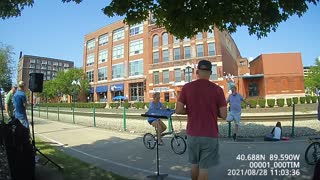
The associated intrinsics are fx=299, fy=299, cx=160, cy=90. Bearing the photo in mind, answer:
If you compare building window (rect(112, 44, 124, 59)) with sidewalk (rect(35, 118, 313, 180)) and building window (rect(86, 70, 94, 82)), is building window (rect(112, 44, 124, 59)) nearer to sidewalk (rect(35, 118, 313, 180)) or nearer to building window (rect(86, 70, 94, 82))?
building window (rect(86, 70, 94, 82))

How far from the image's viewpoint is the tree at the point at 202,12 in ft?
18.8

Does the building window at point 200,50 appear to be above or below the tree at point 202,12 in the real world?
above

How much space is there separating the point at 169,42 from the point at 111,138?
43.7m

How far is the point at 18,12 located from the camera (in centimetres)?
632

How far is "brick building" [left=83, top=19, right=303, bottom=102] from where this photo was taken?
167 ft

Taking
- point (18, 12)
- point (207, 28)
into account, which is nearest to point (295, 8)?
point (207, 28)

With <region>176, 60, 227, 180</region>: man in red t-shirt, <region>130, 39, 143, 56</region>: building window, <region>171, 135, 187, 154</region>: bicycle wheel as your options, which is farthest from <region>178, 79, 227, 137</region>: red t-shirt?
<region>130, 39, 143, 56</region>: building window

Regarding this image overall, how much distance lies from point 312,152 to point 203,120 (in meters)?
3.99

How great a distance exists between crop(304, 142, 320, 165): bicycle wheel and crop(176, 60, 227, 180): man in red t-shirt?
358 centimetres

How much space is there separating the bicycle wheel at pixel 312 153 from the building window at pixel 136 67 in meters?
53.4

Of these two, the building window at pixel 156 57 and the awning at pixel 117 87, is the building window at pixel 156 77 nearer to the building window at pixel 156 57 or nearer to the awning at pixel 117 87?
the building window at pixel 156 57

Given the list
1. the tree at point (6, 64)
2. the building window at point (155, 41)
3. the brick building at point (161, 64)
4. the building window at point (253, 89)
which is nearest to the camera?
the tree at point (6, 64)

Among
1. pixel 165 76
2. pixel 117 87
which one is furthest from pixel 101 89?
pixel 165 76

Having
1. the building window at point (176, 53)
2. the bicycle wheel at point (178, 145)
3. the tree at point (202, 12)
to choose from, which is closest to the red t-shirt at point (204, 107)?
the tree at point (202, 12)
